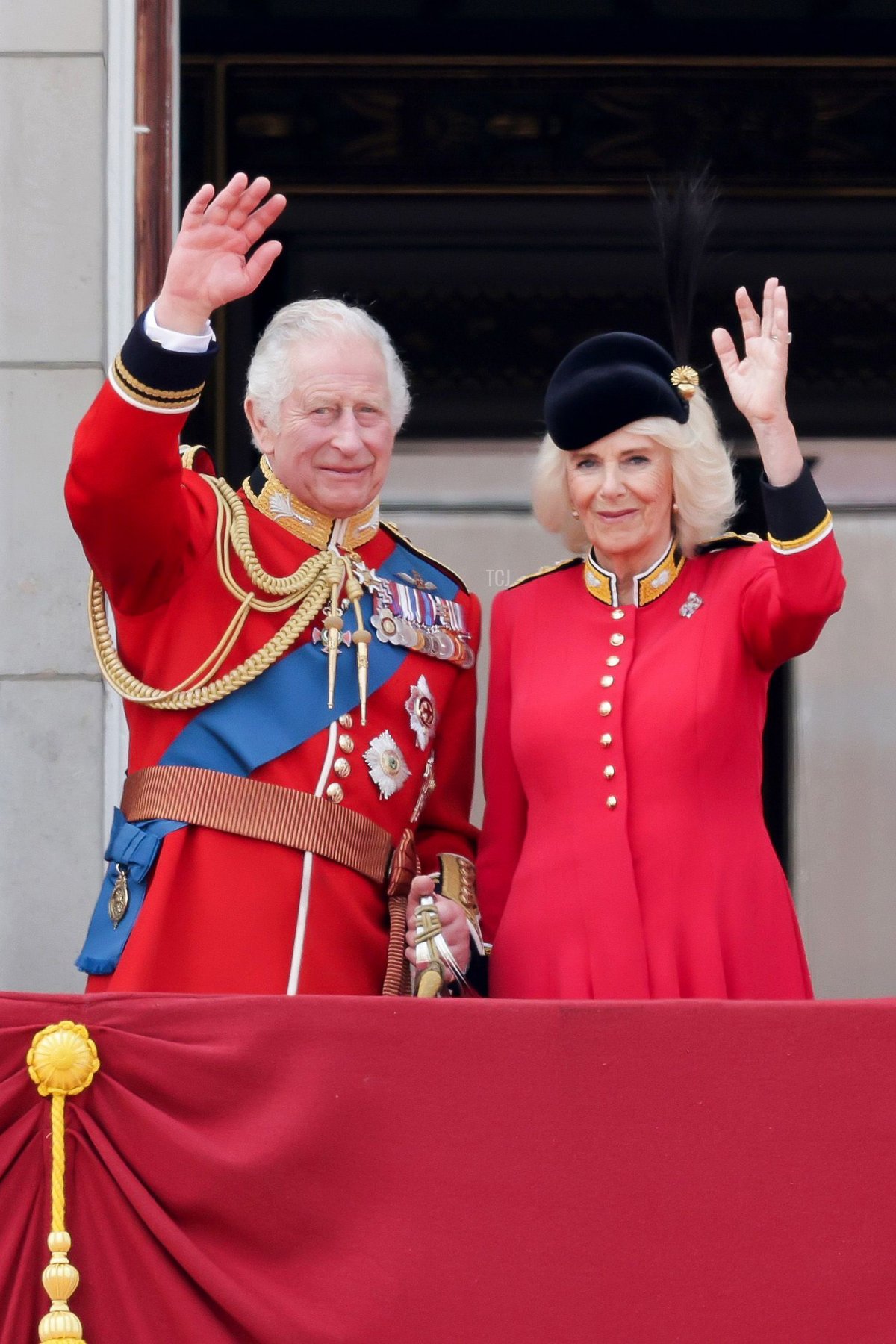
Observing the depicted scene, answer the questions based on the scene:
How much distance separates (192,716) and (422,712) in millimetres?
328

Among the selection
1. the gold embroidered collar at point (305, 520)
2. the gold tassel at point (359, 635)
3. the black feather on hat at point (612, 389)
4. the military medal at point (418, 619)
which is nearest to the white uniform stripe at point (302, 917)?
the gold tassel at point (359, 635)

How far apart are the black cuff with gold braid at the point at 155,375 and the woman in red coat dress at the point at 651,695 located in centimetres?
57

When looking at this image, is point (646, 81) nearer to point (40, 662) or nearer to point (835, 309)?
point (835, 309)

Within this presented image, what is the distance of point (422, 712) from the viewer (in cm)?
316

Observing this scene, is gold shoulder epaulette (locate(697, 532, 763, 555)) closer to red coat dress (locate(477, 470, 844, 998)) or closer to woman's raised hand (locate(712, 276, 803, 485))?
red coat dress (locate(477, 470, 844, 998))

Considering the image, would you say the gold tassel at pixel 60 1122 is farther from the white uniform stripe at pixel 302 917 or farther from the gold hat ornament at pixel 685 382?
the gold hat ornament at pixel 685 382

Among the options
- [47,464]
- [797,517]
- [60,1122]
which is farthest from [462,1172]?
[47,464]

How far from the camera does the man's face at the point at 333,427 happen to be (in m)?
3.13

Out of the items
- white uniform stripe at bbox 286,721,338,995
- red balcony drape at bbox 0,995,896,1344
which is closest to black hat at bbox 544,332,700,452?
white uniform stripe at bbox 286,721,338,995

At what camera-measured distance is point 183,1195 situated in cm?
238

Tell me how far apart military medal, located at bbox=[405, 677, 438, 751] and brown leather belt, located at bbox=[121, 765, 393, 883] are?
0.18 metres

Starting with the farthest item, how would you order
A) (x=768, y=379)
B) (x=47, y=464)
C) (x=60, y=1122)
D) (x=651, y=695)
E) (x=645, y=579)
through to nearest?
(x=47, y=464) → (x=645, y=579) → (x=651, y=695) → (x=768, y=379) → (x=60, y=1122)

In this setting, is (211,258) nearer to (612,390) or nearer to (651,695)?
(612,390)

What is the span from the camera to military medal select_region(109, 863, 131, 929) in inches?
118
